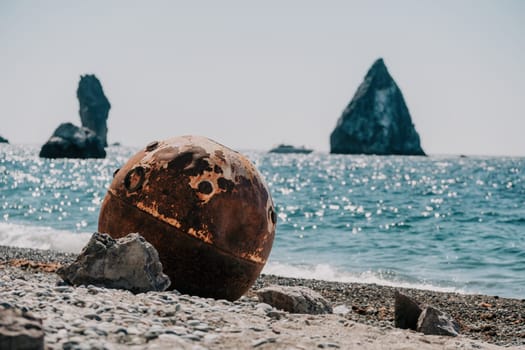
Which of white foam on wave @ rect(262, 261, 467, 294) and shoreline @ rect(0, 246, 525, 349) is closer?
shoreline @ rect(0, 246, 525, 349)

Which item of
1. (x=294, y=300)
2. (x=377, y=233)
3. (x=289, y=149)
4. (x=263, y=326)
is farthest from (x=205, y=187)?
(x=289, y=149)

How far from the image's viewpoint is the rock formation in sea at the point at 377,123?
432 ft

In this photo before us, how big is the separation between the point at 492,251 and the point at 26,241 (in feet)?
47.9

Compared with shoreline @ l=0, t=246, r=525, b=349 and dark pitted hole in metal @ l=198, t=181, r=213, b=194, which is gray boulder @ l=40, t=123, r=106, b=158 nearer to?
shoreline @ l=0, t=246, r=525, b=349

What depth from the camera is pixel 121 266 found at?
20.4 ft

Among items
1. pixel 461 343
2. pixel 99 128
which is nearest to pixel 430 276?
pixel 461 343

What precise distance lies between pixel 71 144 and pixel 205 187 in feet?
274

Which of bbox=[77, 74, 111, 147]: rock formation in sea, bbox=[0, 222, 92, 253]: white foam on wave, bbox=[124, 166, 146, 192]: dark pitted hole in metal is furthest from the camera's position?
bbox=[77, 74, 111, 147]: rock formation in sea

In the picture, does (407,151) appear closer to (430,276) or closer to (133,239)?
(430,276)

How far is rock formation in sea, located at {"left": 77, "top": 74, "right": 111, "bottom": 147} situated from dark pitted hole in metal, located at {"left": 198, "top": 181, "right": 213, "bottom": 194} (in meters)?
144

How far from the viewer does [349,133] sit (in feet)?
433

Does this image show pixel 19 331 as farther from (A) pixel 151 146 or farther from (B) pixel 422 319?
(B) pixel 422 319

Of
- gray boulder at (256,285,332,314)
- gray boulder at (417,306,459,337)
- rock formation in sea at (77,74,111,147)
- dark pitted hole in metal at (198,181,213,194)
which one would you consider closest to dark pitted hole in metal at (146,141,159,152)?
dark pitted hole in metal at (198,181,213,194)

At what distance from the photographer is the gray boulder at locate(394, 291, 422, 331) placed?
7.02m
